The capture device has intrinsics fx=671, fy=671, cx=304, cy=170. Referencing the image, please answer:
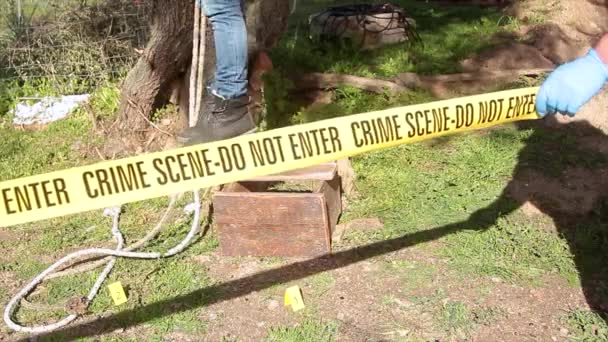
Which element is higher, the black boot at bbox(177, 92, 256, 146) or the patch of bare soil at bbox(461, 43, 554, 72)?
the black boot at bbox(177, 92, 256, 146)

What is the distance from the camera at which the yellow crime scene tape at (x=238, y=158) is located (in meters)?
2.39

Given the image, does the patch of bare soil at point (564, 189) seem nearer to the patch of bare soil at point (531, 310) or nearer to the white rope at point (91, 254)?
the patch of bare soil at point (531, 310)

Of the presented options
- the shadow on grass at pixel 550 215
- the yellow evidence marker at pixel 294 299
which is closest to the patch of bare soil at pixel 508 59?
the shadow on grass at pixel 550 215

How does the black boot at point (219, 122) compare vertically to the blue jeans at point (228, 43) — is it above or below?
below

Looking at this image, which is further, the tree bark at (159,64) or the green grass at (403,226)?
the tree bark at (159,64)

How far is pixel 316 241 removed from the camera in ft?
12.7

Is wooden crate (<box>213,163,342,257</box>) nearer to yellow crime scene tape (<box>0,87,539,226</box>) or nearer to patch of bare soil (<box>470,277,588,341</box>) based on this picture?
patch of bare soil (<box>470,277,588,341</box>)

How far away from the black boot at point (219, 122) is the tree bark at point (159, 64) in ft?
4.78

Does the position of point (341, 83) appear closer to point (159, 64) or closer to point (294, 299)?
point (159, 64)

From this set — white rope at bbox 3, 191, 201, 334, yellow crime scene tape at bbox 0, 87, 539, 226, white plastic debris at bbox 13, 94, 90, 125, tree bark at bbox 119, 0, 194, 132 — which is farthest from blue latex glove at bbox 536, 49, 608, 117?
white plastic debris at bbox 13, 94, 90, 125

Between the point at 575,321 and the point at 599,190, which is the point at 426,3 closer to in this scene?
the point at 599,190

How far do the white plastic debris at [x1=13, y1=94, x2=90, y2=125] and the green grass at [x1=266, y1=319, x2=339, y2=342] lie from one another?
13.4 ft

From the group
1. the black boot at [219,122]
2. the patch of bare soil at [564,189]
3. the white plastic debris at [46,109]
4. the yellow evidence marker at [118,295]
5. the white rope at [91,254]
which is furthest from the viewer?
the white plastic debris at [46,109]

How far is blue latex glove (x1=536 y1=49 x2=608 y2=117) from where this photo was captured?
2535mm
